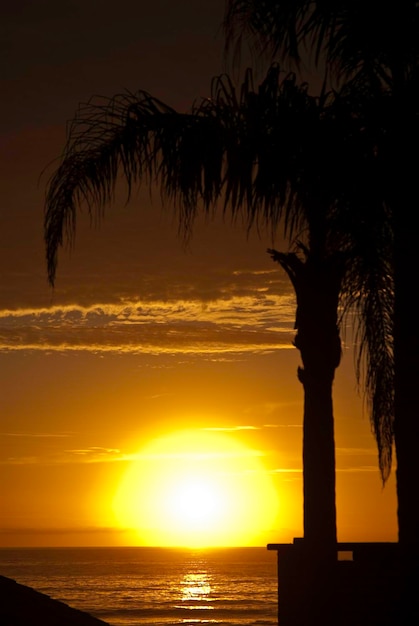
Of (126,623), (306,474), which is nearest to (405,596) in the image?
(306,474)

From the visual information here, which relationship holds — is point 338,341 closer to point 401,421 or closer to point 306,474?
point 306,474

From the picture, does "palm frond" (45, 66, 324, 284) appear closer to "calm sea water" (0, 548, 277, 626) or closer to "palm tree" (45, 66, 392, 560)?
"palm tree" (45, 66, 392, 560)

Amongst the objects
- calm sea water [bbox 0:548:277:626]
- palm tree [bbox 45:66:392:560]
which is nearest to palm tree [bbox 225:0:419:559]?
palm tree [bbox 45:66:392:560]

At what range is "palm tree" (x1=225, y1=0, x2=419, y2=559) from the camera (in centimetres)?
779

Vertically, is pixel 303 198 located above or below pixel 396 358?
above

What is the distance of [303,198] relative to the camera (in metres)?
8.51

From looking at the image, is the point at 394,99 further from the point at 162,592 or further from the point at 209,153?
the point at 162,592

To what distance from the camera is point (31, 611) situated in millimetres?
7586

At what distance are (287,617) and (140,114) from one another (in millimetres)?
4877

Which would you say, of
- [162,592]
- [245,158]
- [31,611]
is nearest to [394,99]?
[245,158]

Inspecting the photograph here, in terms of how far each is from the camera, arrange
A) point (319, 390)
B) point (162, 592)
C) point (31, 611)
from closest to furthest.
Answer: point (31, 611) → point (319, 390) → point (162, 592)

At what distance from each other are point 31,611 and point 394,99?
4.74 m

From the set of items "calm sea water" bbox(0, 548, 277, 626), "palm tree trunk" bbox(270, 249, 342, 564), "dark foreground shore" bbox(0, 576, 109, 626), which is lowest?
"calm sea water" bbox(0, 548, 277, 626)

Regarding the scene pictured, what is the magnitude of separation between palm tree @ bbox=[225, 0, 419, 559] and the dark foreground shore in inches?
101
